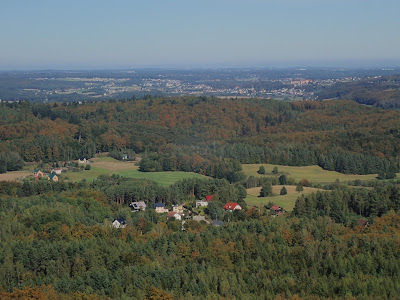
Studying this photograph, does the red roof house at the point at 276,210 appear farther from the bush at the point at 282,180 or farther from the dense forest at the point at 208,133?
the dense forest at the point at 208,133

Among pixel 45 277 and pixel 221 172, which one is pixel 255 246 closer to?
pixel 45 277

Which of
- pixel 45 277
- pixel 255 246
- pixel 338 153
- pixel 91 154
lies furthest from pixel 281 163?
pixel 45 277

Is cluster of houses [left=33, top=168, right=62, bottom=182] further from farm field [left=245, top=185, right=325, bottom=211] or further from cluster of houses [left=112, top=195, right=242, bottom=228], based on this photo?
farm field [left=245, top=185, right=325, bottom=211]

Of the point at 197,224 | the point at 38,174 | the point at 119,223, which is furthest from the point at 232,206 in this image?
the point at 38,174

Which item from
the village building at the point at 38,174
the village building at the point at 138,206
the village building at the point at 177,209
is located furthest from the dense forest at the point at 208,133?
the village building at the point at 138,206

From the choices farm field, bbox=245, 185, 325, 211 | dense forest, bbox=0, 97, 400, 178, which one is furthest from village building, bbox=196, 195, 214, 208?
dense forest, bbox=0, 97, 400, 178

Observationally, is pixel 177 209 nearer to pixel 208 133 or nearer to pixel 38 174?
pixel 38 174
